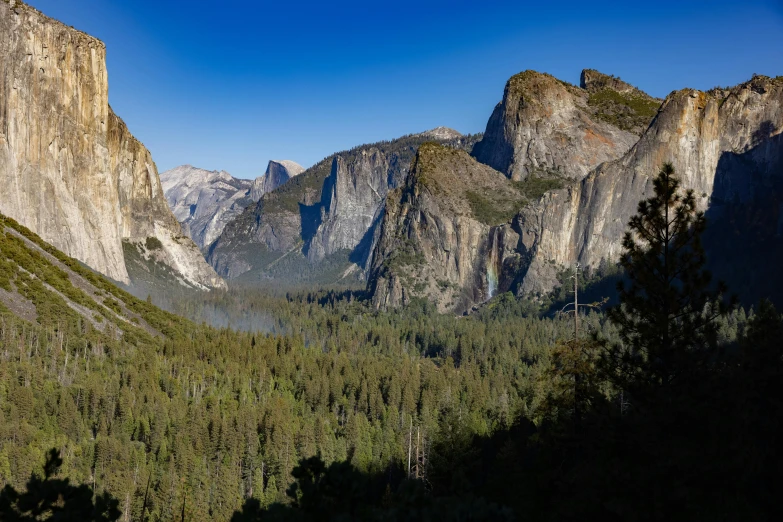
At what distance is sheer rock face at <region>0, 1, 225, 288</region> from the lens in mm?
151875

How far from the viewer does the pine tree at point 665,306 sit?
25.2m

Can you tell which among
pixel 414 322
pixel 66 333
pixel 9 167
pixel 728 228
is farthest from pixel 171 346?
pixel 728 228

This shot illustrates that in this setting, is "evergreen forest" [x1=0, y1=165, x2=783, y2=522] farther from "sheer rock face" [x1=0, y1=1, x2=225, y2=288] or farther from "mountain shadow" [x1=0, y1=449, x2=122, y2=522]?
"sheer rock face" [x1=0, y1=1, x2=225, y2=288]

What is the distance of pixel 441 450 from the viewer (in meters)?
62.6

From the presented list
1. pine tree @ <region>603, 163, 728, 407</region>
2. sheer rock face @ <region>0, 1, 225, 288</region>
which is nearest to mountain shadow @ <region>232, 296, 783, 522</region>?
pine tree @ <region>603, 163, 728, 407</region>

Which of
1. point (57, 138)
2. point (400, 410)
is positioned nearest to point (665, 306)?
point (400, 410)

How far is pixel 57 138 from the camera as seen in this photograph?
168 meters

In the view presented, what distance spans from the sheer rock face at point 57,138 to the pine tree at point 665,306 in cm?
15517

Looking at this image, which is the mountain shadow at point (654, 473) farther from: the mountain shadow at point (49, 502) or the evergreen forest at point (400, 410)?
the mountain shadow at point (49, 502)

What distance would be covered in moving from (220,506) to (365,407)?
34869mm

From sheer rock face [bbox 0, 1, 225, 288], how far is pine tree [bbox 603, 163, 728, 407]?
155173 mm

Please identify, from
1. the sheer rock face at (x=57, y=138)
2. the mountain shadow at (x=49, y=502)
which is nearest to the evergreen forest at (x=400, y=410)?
the mountain shadow at (x=49, y=502)

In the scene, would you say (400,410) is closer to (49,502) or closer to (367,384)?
(367,384)

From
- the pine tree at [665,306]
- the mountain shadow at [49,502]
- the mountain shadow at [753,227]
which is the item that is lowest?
the mountain shadow at [49,502]
